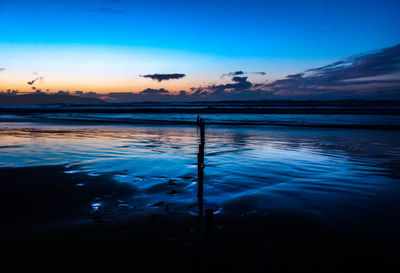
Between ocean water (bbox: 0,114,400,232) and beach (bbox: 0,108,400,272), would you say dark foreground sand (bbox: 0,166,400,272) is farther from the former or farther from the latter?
ocean water (bbox: 0,114,400,232)

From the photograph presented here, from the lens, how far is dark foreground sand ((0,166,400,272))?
2.77 m

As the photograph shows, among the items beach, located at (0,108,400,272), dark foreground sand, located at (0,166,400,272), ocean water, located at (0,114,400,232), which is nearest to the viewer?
dark foreground sand, located at (0,166,400,272)

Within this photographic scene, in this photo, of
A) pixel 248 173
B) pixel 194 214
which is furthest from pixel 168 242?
pixel 248 173

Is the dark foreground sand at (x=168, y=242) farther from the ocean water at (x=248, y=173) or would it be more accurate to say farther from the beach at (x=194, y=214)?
the ocean water at (x=248, y=173)

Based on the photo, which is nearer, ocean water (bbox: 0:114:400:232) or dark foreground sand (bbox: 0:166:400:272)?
dark foreground sand (bbox: 0:166:400:272)

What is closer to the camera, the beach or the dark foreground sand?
the dark foreground sand

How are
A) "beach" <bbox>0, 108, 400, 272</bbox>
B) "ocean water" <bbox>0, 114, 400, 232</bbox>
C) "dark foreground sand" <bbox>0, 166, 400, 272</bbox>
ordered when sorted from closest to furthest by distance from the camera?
"dark foreground sand" <bbox>0, 166, 400, 272</bbox> → "beach" <bbox>0, 108, 400, 272</bbox> → "ocean water" <bbox>0, 114, 400, 232</bbox>

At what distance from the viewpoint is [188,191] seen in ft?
16.2

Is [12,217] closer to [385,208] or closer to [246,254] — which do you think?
[246,254]

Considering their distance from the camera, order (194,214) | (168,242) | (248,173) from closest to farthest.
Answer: (168,242) → (194,214) → (248,173)

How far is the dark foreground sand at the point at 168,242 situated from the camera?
2.77 m

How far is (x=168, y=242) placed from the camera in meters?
3.17

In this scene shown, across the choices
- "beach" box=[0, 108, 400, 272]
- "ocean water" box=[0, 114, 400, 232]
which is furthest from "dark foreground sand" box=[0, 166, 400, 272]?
"ocean water" box=[0, 114, 400, 232]

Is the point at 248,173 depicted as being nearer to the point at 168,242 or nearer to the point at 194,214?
the point at 194,214
